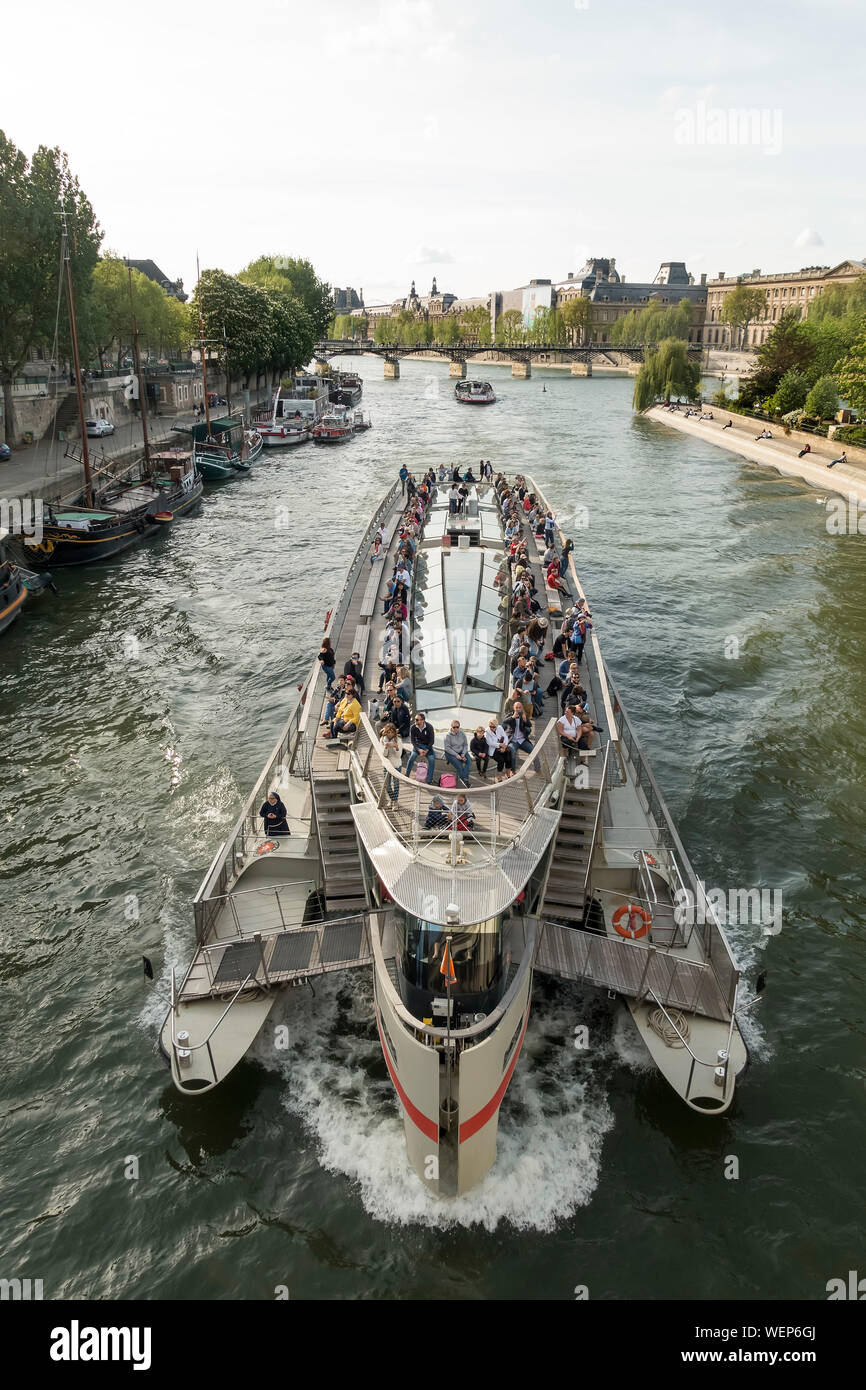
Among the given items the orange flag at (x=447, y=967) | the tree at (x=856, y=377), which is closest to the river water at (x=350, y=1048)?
the orange flag at (x=447, y=967)

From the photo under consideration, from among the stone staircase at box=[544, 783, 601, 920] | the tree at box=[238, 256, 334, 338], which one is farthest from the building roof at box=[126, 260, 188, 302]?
the stone staircase at box=[544, 783, 601, 920]

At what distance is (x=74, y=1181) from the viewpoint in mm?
13242

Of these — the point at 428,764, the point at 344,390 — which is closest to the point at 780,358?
the point at 344,390

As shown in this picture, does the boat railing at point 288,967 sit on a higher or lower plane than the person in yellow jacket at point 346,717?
lower

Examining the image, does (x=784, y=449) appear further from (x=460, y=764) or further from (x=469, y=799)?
(x=469, y=799)

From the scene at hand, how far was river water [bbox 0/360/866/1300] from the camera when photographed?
1217 centimetres

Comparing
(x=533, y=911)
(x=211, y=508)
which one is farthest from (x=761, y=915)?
(x=211, y=508)

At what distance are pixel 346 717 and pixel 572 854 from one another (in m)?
5.33

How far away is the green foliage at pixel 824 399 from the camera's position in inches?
3312

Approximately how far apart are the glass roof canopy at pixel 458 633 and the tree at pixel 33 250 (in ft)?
139

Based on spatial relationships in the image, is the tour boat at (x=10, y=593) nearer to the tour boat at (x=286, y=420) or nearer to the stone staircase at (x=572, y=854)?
the stone staircase at (x=572, y=854)

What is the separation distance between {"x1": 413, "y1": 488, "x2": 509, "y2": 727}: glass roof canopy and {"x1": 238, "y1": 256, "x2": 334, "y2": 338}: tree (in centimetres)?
11670

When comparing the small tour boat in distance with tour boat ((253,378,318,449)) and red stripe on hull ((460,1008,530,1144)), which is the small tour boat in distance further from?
red stripe on hull ((460,1008,530,1144))
